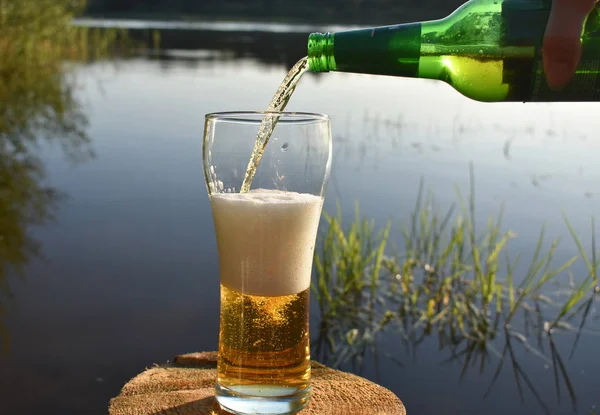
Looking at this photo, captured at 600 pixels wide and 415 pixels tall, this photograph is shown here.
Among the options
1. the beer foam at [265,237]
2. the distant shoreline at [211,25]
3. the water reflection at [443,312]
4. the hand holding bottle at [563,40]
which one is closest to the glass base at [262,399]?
the beer foam at [265,237]

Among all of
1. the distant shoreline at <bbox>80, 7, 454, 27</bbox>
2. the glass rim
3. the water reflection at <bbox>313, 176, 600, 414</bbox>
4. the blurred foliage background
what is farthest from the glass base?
the blurred foliage background

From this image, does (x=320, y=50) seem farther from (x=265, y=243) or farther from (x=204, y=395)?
(x=204, y=395)

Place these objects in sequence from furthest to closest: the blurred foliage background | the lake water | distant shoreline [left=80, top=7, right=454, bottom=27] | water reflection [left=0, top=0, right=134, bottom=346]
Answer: the blurred foliage background
distant shoreline [left=80, top=7, right=454, bottom=27]
water reflection [left=0, top=0, right=134, bottom=346]
the lake water

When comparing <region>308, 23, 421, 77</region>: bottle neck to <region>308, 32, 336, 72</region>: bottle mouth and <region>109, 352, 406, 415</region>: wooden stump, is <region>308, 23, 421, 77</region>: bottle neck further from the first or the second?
<region>109, 352, 406, 415</region>: wooden stump

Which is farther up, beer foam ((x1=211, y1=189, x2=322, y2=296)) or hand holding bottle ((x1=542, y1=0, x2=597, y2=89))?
hand holding bottle ((x1=542, y1=0, x2=597, y2=89))

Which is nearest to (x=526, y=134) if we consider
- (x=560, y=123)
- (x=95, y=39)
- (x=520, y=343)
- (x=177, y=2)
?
(x=560, y=123)

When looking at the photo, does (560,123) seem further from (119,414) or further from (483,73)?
(119,414)

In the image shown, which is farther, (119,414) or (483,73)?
(483,73)
